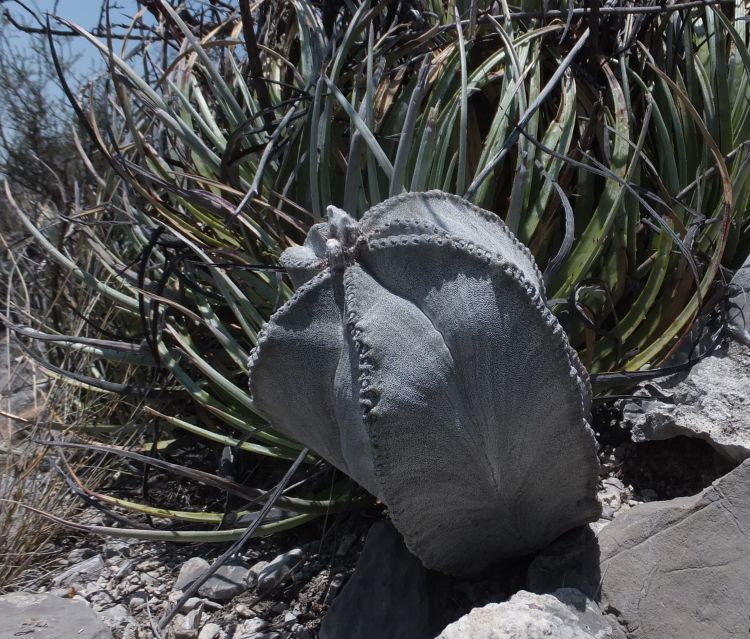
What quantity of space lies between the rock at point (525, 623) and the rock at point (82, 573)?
1.30m

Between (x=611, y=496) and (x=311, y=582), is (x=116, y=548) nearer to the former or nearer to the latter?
(x=311, y=582)

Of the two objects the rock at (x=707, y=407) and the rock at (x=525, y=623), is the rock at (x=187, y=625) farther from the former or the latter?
the rock at (x=707, y=407)

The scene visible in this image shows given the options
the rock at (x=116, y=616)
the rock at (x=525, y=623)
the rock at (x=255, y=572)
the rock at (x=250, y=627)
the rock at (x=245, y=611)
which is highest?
the rock at (x=525, y=623)

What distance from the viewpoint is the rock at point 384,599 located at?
1735mm

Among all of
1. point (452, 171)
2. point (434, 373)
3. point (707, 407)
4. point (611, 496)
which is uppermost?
point (452, 171)

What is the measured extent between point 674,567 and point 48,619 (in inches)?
55.9

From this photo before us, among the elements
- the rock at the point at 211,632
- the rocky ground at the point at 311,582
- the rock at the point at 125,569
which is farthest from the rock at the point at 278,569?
the rock at the point at 125,569

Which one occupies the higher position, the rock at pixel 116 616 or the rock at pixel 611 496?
A: the rock at pixel 116 616

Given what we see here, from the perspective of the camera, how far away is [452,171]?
2.45 meters

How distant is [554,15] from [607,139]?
2.00 feet

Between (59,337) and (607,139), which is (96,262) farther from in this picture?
(607,139)

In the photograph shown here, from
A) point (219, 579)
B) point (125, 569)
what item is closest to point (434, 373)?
point (219, 579)

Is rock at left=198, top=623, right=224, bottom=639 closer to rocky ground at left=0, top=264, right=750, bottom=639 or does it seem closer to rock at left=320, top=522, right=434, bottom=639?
rocky ground at left=0, top=264, right=750, bottom=639

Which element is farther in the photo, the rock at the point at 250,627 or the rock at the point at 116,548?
the rock at the point at 116,548
